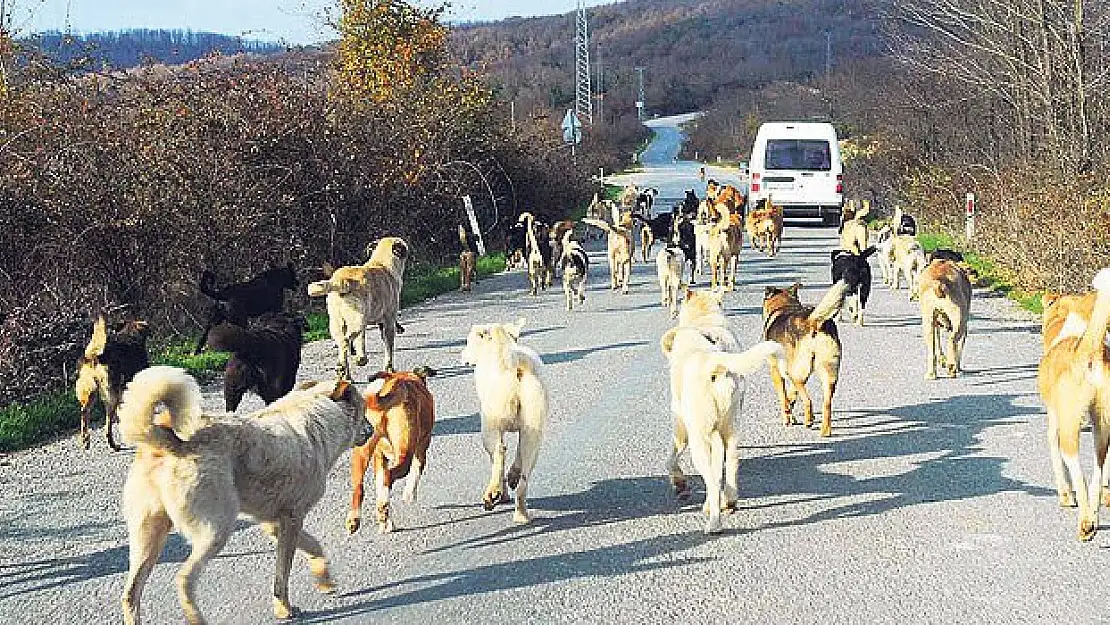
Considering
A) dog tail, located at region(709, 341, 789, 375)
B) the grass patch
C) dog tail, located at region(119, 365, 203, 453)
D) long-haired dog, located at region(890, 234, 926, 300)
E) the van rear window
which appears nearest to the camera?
dog tail, located at region(119, 365, 203, 453)

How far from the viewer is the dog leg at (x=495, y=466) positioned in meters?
7.25

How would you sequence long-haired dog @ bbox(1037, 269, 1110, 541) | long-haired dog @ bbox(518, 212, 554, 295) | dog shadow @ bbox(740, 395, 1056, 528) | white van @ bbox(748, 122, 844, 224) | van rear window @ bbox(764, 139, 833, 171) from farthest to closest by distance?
van rear window @ bbox(764, 139, 833, 171) → white van @ bbox(748, 122, 844, 224) → long-haired dog @ bbox(518, 212, 554, 295) → dog shadow @ bbox(740, 395, 1056, 528) → long-haired dog @ bbox(1037, 269, 1110, 541)

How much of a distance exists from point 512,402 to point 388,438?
71cm

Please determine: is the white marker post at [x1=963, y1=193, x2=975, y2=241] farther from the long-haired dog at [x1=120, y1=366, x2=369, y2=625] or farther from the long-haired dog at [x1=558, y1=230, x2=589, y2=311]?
the long-haired dog at [x1=120, y1=366, x2=369, y2=625]

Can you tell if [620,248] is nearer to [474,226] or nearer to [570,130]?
[474,226]

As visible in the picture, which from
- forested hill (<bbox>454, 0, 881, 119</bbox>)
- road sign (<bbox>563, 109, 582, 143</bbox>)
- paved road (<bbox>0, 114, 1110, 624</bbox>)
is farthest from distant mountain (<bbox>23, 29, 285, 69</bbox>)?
forested hill (<bbox>454, 0, 881, 119</bbox>)

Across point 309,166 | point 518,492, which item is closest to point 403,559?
point 518,492

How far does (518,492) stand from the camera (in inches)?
281

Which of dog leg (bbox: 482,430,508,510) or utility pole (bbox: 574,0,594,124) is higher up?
utility pole (bbox: 574,0,594,124)

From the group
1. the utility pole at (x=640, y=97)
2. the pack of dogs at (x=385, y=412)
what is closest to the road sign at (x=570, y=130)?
the pack of dogs at (x=385, y=412)

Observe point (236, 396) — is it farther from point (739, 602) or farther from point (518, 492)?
point (739, 602)

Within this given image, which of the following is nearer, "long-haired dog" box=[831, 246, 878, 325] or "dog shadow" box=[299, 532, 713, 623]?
"dog shadow" box=[299, 532, 713, 623]

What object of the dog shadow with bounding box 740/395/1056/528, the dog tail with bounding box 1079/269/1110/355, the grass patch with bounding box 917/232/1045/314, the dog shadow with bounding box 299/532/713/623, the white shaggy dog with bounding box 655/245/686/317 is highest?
the dog tail with bounding box 1079/269/1110/355

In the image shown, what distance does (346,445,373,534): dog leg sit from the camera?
270 inches
